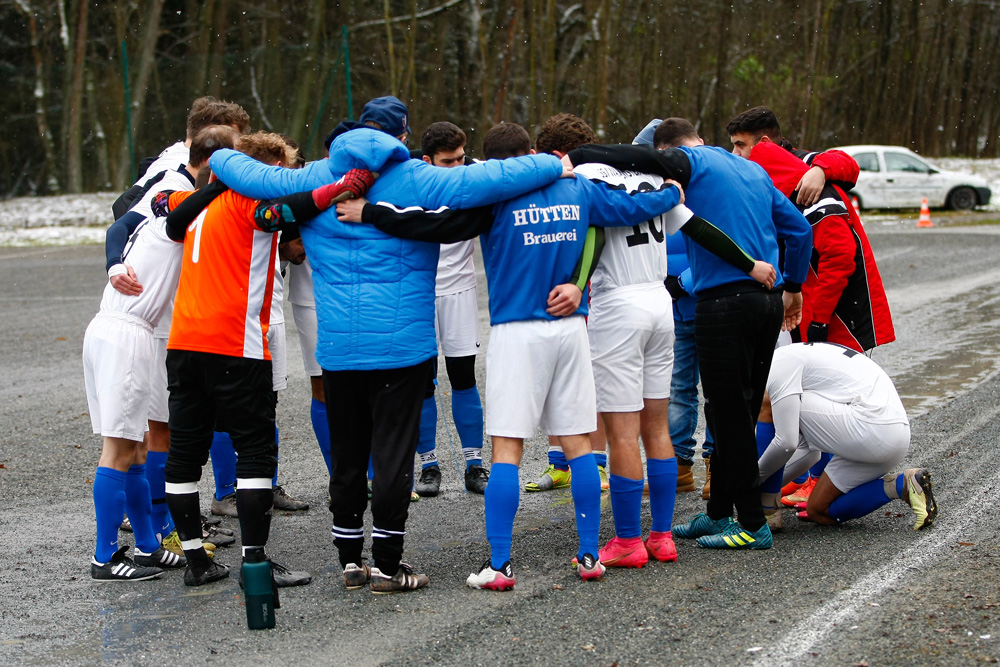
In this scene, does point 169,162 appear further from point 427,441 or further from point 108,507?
point 427,441

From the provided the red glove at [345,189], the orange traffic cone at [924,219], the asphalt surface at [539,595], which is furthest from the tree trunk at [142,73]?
the red glove at [345,189]

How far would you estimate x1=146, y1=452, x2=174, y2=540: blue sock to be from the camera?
5.18m

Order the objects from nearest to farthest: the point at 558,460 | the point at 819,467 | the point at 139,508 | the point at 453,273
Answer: the point at 139,508 → the point at 819,467 → the point at 558,460 → the point at 453,273

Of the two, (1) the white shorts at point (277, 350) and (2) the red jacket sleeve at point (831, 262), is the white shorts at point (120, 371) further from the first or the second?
(2) the red jacket sleeve at point (831, 262)

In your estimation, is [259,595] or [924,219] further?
[924,219]

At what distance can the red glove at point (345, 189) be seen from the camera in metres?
4.31

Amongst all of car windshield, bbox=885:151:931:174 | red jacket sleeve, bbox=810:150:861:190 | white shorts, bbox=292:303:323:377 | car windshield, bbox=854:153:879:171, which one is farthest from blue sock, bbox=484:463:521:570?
car windshield, bbox=885:151:931:174

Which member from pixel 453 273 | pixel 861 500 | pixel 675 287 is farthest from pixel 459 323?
pixel 861 500

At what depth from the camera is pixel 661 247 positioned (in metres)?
4.99

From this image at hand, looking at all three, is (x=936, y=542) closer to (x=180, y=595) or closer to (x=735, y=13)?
(x=180, y=595)

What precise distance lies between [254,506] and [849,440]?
281cm

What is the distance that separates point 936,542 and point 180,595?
341 cm

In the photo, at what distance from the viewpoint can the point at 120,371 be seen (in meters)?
→ 4.80

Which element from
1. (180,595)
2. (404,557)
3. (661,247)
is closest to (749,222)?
(661,247)
